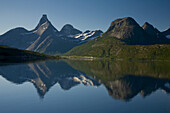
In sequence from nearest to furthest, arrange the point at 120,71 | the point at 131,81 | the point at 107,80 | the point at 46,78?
the point at 131,81 < the point at 107,80 < the point at 46,78 < the point at 120,71

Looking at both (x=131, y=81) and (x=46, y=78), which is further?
(x=46, y=78)

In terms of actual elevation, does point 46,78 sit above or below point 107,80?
above

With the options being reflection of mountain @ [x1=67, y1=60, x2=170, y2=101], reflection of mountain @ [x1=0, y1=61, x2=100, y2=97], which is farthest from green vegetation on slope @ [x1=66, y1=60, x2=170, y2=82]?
reflection of mountain @ [x1=0, y1=61, x2=100, y2=97]

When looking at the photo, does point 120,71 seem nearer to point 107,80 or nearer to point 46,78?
point 107,80

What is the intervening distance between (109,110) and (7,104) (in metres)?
19.2

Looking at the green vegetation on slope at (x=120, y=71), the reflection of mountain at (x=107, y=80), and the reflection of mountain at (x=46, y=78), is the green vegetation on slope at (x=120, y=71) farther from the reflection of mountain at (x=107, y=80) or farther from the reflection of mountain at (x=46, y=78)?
the reflection of mountain at (x=46, y=78)

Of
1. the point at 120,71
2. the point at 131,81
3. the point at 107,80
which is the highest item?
the point at 120,71

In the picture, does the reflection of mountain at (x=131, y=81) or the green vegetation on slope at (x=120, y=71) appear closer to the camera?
the reflection of mountain at (x=131, y=81)

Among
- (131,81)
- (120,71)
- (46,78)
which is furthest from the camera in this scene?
(120,71)

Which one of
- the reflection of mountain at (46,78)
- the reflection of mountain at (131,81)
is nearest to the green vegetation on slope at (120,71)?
the reflection of mountain at (131,81)

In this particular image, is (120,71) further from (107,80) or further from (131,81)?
(131,81)

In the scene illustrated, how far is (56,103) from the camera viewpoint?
97.9ft

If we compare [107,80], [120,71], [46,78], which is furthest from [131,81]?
[46,78]

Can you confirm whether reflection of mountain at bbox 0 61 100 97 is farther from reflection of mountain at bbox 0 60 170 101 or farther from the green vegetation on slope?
the green vegetation on slope
